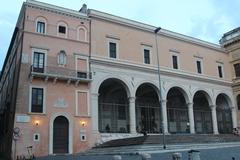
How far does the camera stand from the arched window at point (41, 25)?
25.4 metres

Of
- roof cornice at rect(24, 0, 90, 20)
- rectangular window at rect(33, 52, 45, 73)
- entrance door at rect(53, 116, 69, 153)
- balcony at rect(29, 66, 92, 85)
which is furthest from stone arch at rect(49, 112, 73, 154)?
roof cornice at rect(24, 0, 90, 20)

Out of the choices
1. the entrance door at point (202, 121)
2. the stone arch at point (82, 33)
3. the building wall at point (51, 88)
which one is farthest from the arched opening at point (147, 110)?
the building wall at point (51, 88)

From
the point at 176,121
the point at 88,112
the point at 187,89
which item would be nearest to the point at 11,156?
the point at 88,112

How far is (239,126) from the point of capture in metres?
36.7

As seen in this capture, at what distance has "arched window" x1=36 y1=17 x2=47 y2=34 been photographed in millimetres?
25438

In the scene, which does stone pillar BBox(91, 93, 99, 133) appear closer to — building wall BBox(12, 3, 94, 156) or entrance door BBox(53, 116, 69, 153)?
building wall BBox(12, 3, 94, 156)

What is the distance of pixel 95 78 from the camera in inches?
1062

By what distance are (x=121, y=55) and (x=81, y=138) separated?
9446mm

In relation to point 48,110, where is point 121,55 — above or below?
above

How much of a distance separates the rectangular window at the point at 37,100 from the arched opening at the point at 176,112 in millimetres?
18371

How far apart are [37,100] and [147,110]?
15912mm

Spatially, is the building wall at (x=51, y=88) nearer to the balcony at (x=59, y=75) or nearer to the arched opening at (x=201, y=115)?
the balcony at (x=59, y=75)

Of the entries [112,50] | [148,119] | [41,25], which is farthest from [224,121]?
[41,25]

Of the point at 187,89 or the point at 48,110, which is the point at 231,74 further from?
the point at 48,110
